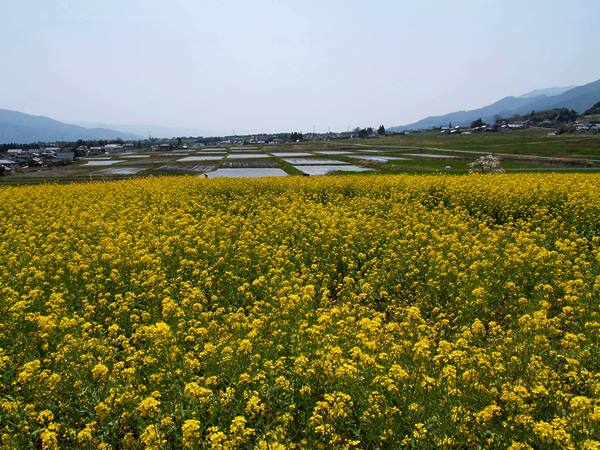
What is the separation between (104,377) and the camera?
17.9 feet

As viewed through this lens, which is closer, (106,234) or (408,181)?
(106,234)

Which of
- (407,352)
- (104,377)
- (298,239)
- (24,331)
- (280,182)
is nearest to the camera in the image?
(104,377)

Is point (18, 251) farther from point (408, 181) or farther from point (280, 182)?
point (408, 181)

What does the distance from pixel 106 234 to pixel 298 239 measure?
20.0 ft

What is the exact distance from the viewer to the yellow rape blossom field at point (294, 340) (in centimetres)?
468

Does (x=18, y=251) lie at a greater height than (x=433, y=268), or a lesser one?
greater

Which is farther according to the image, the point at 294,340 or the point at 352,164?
the point at 352,164

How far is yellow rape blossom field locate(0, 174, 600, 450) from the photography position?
4.68m

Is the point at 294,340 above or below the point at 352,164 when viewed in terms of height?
below

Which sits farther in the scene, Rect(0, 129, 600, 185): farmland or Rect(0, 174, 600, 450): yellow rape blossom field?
Rect(0, 129, 600, 185): farmland

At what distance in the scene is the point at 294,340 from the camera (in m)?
6.55

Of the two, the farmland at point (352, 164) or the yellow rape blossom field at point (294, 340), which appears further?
the farmland at point (352, 164)

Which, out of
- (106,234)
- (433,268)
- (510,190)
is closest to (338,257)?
(433,268)

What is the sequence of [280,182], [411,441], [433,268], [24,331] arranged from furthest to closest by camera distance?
[280,182], [433,268], [24,331], [411,441]
